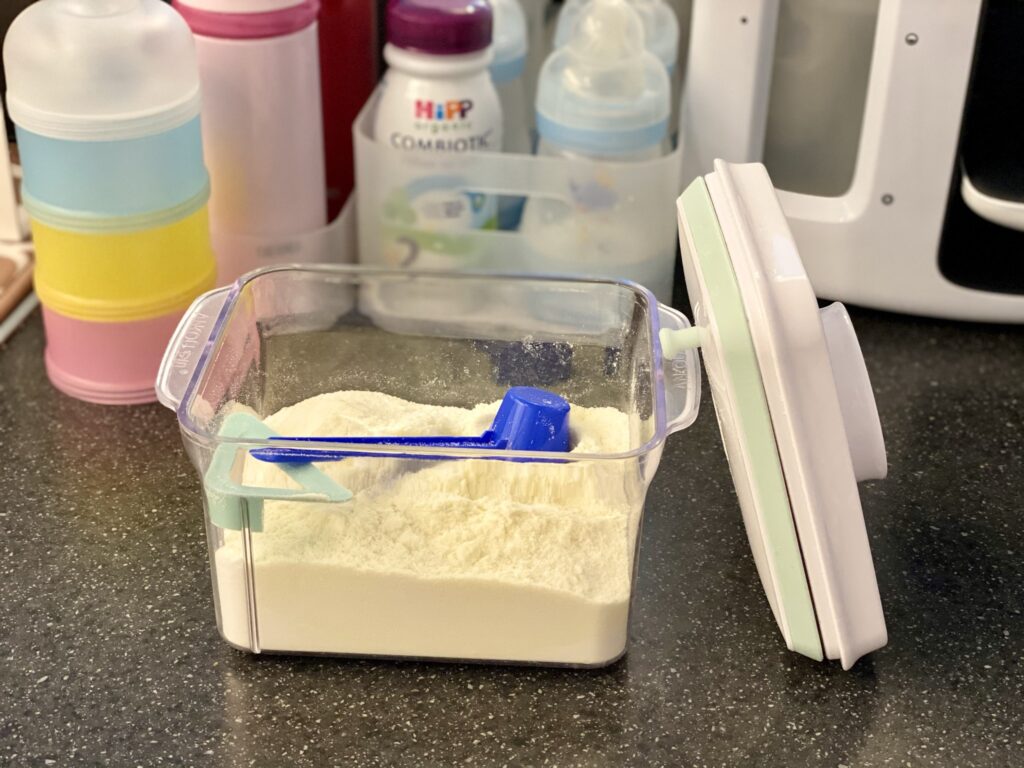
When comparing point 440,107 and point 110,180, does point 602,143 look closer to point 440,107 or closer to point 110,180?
point 440,107

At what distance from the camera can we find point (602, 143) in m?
0.74

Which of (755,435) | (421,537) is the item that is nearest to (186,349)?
(421,537)

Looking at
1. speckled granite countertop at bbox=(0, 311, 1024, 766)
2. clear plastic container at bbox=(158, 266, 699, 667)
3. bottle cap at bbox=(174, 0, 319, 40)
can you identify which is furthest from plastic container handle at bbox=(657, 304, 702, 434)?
bottle cap at bbox=(174, 0, 319, 40)

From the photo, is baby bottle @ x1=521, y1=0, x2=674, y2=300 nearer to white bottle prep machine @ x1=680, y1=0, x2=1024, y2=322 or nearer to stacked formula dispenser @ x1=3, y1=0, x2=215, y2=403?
white bottle prep machine @ x1=680, y1=0, x2=1024, y2=322

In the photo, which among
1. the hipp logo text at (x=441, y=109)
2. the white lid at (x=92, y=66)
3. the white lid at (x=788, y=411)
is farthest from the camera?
the hipp logo text at (x=441, y=109)

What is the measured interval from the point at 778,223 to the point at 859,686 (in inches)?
7.8

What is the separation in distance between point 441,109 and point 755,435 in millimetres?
349

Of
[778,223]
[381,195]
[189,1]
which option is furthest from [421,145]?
[778,223]

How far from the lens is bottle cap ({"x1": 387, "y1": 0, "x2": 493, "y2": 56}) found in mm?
722

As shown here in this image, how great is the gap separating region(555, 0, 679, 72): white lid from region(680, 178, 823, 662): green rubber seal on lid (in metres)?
0.35

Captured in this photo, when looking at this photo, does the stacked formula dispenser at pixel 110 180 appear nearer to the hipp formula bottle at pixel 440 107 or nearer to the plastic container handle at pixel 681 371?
the hipp formula bottle at pixel 440 107

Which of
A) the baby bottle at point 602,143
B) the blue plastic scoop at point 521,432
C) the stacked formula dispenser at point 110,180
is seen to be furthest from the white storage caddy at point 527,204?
the blue plastic scoop at point 521,432

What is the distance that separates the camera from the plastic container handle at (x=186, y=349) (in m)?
0.52

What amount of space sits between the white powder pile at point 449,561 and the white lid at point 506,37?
0.38 m
